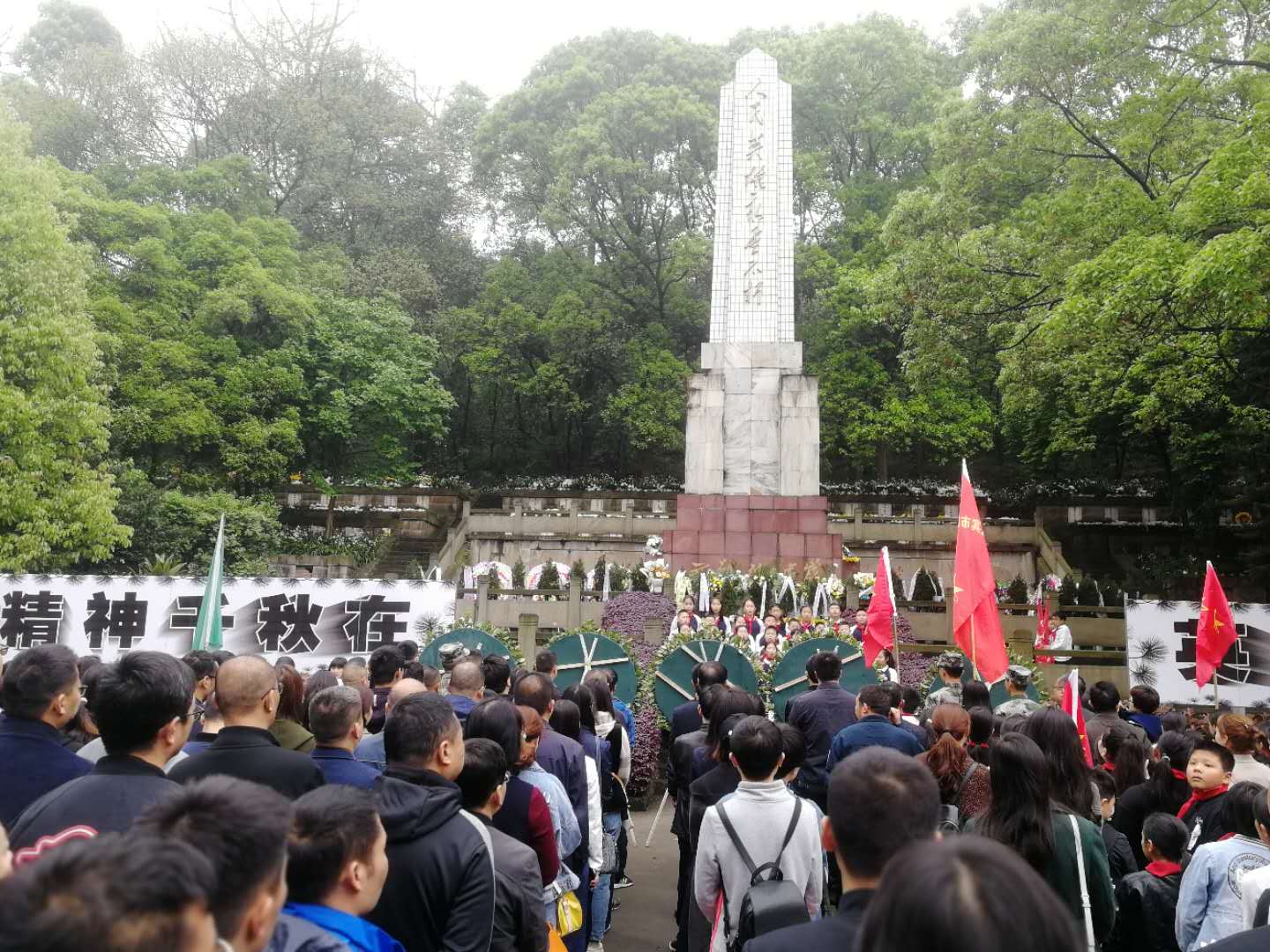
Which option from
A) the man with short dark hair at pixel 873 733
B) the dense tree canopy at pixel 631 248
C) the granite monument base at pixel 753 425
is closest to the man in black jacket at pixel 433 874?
the man with short dark hair at pixel 873 733

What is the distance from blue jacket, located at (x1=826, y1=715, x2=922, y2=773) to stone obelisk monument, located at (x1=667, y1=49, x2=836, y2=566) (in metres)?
13.3

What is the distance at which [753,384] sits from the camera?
19500mm

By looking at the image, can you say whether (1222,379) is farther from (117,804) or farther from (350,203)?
(350,203)

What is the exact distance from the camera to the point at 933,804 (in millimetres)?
2203

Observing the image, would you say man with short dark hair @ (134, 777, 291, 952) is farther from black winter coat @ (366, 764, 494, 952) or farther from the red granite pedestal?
the red granite pedestal

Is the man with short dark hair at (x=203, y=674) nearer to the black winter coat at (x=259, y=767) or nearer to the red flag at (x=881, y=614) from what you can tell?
the black winter coat at (x=259, y=767)

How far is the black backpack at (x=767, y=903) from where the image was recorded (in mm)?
2879

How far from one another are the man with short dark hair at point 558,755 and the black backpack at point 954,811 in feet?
4.91

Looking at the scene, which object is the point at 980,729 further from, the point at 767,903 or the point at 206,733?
the point at 206,733

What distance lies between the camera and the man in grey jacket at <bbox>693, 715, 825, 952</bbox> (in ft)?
11.0

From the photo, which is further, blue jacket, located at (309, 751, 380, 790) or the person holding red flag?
the person holding red flag

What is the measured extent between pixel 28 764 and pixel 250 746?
654 mm

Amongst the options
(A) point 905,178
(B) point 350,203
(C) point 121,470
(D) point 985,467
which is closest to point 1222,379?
(D) point 985,467

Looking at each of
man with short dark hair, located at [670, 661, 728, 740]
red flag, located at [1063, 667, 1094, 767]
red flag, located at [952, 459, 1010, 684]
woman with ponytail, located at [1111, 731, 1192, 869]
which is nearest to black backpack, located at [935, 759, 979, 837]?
woman with ponytail, located at [1111, 731, 1192, 869]
